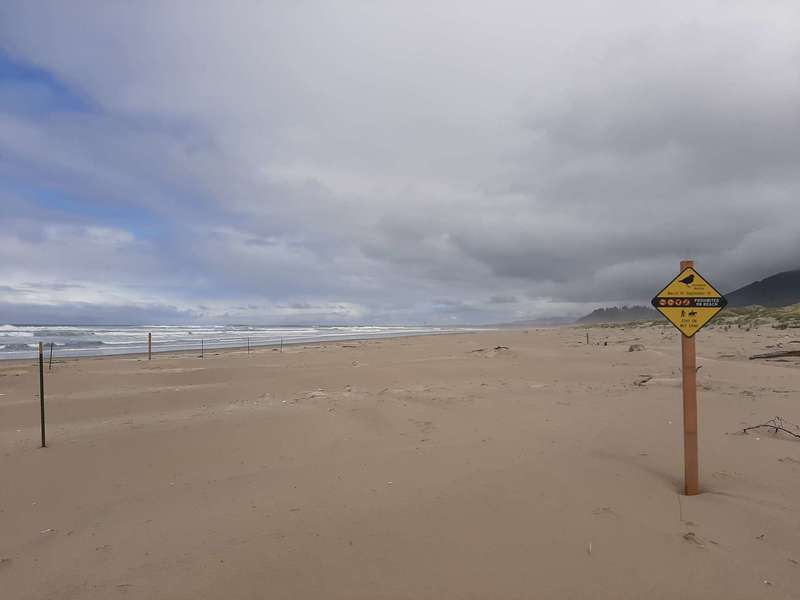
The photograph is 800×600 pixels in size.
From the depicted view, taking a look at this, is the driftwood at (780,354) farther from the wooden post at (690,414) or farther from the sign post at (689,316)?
the wooden post at (690,414)

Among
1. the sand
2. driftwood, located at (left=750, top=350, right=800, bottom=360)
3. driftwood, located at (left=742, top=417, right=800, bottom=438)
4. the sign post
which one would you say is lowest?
the sand

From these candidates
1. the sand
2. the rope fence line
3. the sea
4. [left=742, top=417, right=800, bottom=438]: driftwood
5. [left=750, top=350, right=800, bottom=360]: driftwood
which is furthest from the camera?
the sea

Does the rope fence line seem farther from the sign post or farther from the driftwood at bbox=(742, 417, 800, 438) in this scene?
the sign post

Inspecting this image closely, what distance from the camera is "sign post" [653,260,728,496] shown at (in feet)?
14.8

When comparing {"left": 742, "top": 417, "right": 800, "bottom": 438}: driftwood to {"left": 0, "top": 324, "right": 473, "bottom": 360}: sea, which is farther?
{"left": 0, "top": 324, "right": 473, "bottom": 360}: sea

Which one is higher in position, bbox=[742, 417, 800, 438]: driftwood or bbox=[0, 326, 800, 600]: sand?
bbox=[742, 417, 800, 438]: driftwood

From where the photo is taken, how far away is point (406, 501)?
15.4 ft

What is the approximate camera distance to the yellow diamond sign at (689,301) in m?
4.55

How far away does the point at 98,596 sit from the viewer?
3.34 meters

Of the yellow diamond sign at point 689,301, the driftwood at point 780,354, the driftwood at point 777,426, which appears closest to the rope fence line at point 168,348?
the driftwood at point 780,354

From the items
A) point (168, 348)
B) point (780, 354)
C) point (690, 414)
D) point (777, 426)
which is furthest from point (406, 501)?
point (168, 348)

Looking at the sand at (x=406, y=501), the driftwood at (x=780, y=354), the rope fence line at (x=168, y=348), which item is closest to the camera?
the sand at (x=406, y=501)

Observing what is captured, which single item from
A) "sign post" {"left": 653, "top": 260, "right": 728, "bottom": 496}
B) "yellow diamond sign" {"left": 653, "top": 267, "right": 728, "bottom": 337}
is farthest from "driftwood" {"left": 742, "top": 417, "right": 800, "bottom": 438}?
"yellow diamond sign" {"left": 653, "top": 267, "right": 728, "bottom": 337}

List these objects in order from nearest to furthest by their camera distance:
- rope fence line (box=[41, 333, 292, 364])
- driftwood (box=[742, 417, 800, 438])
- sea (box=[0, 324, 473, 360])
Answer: driftwood (box=[742, 417, 800, 438])
rope fence line (box=[41, 333, 292, 364])
sea (box=[0, 324, 473, 360])
